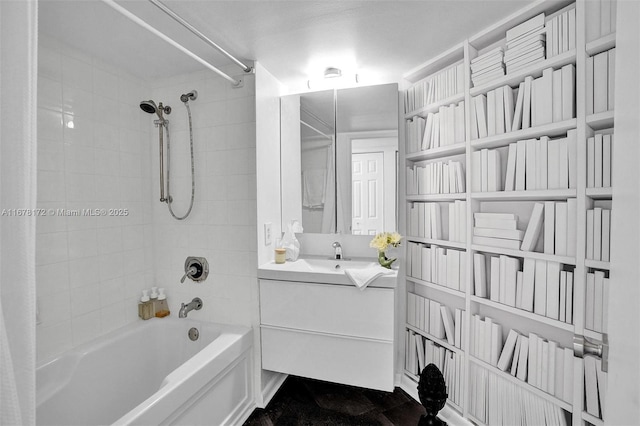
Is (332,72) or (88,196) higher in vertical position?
(332,72)

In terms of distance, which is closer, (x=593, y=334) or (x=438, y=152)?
(x=593, y=334)

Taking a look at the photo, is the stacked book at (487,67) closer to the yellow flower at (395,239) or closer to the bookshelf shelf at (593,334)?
Answer: the yellow flower at (395,239)

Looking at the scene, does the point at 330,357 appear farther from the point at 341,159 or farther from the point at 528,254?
the point at 341,159

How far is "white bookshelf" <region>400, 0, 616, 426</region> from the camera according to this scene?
1.26 meters

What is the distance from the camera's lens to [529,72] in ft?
4.84

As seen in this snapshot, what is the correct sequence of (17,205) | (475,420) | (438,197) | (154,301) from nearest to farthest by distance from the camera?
(17,205) < (475,420) < (438,197) < (154,301)

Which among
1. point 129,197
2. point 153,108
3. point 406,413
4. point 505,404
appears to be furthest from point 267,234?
point 505,404

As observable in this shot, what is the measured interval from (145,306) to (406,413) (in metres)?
1.96

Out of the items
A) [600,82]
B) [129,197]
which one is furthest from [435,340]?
[129,197]

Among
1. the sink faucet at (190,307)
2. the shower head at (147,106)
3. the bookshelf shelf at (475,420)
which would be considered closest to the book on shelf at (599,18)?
the bookshelf shelf at (475,420)

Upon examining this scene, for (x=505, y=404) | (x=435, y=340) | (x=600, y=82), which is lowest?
(x=505, y=404)

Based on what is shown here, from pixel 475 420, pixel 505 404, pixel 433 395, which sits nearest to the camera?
pixel 433 395

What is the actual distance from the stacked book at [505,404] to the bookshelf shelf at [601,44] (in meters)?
1.58

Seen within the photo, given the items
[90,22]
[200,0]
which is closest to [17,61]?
[200,0]
